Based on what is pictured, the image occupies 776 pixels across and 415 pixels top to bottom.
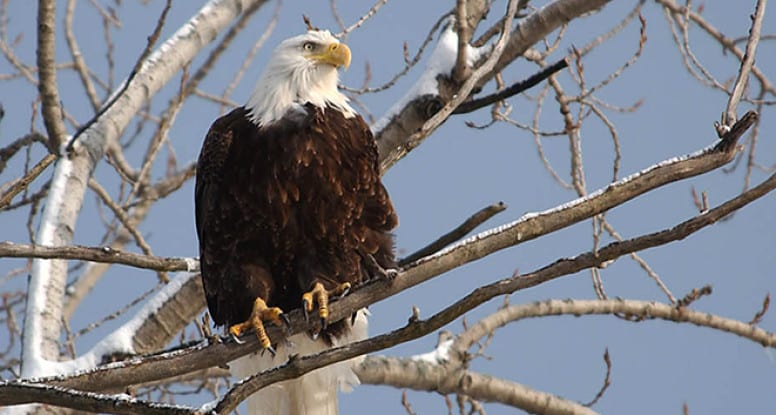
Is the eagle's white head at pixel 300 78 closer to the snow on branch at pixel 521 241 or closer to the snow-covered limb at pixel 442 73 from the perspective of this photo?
the snow-covered limb at pixel 442 73

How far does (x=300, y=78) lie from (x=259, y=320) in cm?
105

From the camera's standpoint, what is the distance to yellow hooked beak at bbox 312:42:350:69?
14.3ft

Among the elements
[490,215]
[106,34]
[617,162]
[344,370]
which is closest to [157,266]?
[490,215]

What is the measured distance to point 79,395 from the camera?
2473 millimetres

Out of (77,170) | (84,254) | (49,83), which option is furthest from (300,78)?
(84,254)

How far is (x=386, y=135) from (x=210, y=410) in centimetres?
241

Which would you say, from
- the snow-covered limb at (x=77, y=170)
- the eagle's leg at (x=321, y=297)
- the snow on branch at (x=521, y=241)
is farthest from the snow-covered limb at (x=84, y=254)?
the snow-covered limb at (x=77, y=170)

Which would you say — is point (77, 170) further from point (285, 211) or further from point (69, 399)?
point (69, 399)

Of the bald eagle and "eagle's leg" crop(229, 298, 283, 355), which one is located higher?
the bald eagle

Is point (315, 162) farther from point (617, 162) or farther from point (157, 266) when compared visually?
point (617, 162)

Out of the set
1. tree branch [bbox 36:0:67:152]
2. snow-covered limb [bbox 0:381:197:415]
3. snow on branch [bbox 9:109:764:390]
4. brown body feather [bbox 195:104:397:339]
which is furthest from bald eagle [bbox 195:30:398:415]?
snow-covered limb [bbox 0:381:197:415]

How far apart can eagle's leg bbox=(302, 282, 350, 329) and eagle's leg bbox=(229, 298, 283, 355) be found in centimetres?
11

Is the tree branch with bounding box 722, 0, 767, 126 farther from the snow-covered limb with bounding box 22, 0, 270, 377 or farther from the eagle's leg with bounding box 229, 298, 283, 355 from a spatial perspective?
the snow-covered limb with bounding box 22, 0, 270, 377

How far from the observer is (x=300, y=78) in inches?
Answer: 170
